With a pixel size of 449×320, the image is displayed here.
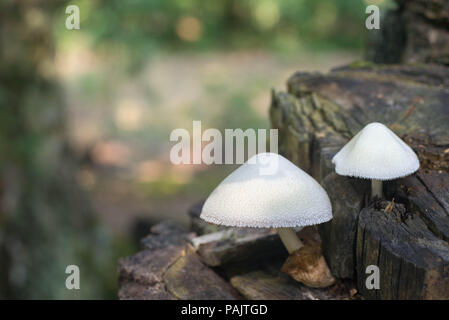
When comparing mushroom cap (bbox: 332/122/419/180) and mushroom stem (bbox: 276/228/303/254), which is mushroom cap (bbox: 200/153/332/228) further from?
mushroom stem (bbox: 276/228/303/254)

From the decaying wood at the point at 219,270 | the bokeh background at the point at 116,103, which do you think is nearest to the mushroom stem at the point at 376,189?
the decaying wood at the point at 219,270

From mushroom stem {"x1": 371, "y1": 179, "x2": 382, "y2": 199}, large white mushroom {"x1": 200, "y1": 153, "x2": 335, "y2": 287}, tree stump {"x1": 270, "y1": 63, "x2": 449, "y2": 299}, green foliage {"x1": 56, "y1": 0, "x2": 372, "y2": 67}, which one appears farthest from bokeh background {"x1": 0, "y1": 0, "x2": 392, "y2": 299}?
mushroom stem {"x1": 371, "y1": 179, "x2": 382, "y2": 199}

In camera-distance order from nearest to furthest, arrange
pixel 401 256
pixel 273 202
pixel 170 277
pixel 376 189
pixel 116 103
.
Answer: pixel 401 256 < pixel 273 202 < pixel 376 189 < pixel 170 277 < pixel 116 103

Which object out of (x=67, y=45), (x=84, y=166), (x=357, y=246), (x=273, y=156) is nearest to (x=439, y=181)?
(x=357, y=246)

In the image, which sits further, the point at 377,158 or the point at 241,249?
the point at 241,249

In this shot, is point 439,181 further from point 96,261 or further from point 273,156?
point 96,261

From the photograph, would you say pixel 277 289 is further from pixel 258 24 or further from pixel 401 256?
pixel 258 24

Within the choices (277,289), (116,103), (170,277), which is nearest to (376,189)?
(277,289)
